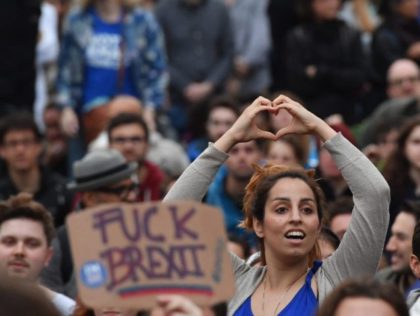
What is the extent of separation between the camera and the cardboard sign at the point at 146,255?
A: 4.74m

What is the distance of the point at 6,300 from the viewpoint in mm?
3420

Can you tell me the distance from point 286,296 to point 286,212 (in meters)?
0.38

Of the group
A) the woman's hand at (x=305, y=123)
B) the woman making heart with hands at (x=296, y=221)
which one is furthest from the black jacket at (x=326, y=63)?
the woman's hand at (x=305, y=123)

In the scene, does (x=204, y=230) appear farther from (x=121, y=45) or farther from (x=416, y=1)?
(x=416, y=1)

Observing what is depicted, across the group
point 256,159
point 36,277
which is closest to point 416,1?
point 256,159

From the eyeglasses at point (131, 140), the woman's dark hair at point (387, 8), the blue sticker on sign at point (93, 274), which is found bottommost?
the eyeglasses at point (131, 140)

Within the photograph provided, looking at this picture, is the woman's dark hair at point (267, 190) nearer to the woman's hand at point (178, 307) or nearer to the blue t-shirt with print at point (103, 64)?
the woman's hand at point (178, 307)

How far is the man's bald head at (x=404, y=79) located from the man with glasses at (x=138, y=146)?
9.19 feet

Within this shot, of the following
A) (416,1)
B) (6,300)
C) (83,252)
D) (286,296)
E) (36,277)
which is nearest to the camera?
(6,300)

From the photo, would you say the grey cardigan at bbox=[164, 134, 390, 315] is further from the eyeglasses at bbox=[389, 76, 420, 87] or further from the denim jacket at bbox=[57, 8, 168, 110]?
the denim jacket at bbox=[57, 8, 168, 110]

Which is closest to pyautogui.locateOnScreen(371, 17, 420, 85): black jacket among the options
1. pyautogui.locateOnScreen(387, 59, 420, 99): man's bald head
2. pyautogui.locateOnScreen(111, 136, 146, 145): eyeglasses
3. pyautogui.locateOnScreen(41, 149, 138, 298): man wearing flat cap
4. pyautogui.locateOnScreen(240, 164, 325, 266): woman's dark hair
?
pyautogui.locateOnScreen(387, 59, 420, 99): man's bald head

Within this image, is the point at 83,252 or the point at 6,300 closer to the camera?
the point at 6,300

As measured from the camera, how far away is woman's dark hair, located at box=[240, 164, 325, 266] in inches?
255

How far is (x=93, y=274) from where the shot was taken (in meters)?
4.75
